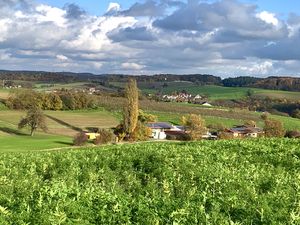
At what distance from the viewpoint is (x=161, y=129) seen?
416 ft

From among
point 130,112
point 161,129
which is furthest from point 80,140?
point 161,129

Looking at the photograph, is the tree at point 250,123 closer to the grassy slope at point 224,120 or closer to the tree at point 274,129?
the grassy slope at point 224,120

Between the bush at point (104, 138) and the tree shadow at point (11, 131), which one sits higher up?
the bush at point (104, 138)

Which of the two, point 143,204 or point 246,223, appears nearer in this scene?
point 246,223

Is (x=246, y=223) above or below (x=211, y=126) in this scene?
above

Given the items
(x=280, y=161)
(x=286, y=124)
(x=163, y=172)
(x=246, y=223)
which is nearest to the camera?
(x=246, y=223)

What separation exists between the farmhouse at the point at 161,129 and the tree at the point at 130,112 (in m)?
13.0

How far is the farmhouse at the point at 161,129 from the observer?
117325 mm

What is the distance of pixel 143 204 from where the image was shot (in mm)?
9633

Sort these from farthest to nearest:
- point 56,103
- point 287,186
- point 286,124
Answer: point 56,103, point 286,124, point 287,186

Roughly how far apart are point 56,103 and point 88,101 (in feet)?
34.9

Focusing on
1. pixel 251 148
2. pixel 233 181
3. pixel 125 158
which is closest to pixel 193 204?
pixel 233 181

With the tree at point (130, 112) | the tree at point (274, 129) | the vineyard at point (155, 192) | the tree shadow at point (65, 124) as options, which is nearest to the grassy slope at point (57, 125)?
the tree shadow at point (65, 124)

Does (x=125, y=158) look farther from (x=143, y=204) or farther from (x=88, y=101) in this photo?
(x=88, y=101)
